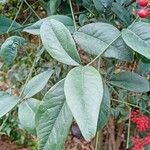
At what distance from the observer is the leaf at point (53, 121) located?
0.54 metres

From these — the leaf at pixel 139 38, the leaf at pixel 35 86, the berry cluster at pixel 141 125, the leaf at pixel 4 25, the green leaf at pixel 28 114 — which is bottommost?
the berry cluster at pixel 141 125

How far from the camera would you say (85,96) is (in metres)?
0.50

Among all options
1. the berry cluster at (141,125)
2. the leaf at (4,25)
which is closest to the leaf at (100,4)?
the leaf at (4,25)

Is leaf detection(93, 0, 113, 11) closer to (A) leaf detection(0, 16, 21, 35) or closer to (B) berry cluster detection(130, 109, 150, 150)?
(A) leaf detection(0, 16, 21, 35)

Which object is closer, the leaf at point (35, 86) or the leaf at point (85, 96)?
the leaf at point (85, 96)

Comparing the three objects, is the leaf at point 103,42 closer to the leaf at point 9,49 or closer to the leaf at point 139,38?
the leaf at point 139,38

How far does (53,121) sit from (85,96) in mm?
68

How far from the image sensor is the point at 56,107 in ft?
1.78

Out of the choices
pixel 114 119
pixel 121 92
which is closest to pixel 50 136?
pixel 121 92

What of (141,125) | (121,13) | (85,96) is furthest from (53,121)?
(141,125)

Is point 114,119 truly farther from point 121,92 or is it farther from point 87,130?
point 87,130

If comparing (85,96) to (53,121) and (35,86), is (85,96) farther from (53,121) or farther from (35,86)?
(35,86)

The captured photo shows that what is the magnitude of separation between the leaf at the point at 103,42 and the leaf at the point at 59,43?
4cm

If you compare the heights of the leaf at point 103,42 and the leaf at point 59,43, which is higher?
the leaf at point 59,43
